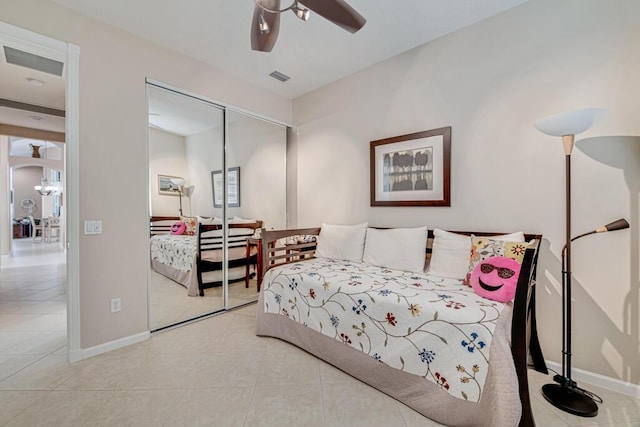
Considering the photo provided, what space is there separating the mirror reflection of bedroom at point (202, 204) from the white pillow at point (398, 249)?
1493mm

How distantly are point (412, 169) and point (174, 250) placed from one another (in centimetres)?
258

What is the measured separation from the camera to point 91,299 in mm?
2117

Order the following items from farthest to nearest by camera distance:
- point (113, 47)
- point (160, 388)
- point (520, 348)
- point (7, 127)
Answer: point (7, 127), point (113, 47), point (160, 388), point (520, 348)

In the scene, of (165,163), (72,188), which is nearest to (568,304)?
(165,163)

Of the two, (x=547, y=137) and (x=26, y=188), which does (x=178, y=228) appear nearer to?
(x=547, y=137)

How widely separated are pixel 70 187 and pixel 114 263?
0.67 meters

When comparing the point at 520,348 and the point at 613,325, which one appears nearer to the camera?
the point at 520,348

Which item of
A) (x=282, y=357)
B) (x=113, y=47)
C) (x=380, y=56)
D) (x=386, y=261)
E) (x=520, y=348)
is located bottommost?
(x=282, y=357)

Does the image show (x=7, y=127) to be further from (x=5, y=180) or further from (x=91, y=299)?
(x=91, y=299)

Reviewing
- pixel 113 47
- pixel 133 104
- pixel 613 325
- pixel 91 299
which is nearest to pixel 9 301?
pixel 91 299

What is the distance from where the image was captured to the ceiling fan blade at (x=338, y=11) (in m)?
1.51

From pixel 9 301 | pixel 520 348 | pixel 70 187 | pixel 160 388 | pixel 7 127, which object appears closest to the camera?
pixel 520 348

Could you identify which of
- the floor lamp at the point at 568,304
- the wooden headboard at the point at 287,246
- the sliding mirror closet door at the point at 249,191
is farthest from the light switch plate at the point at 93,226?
the floor lamp at the point at 568,304

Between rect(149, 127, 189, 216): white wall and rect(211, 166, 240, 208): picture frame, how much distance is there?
11.8 inches
